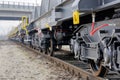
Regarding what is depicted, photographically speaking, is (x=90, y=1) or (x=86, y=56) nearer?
(x=90, y=1)

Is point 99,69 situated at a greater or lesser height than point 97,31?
lesser

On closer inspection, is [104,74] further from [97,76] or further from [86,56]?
[86,56]

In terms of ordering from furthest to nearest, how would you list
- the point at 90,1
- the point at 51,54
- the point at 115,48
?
1. the point at 51,54
2. the point at 90,1
3. the point at 115,48

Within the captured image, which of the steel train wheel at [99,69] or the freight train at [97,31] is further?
the steel train wheel at [99,69]

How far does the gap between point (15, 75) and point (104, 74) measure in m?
2.78

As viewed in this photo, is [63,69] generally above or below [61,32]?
below

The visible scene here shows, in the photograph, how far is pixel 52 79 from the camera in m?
7.00

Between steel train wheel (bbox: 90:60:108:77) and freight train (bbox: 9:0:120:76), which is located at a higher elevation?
freight train (bbox: 9:0:120:76)

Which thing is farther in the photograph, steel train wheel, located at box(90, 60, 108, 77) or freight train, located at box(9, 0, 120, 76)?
steel train wheel, located at box(90, 60, 108, 77)

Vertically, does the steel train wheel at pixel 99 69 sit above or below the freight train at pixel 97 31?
below

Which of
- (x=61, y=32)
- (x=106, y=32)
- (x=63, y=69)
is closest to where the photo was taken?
(x=106, y=32)

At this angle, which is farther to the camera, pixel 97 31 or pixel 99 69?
pixel 99 69

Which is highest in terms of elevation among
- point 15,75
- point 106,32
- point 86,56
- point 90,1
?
point 90,1

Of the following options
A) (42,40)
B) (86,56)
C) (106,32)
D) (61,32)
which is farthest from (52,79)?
(42,40)
